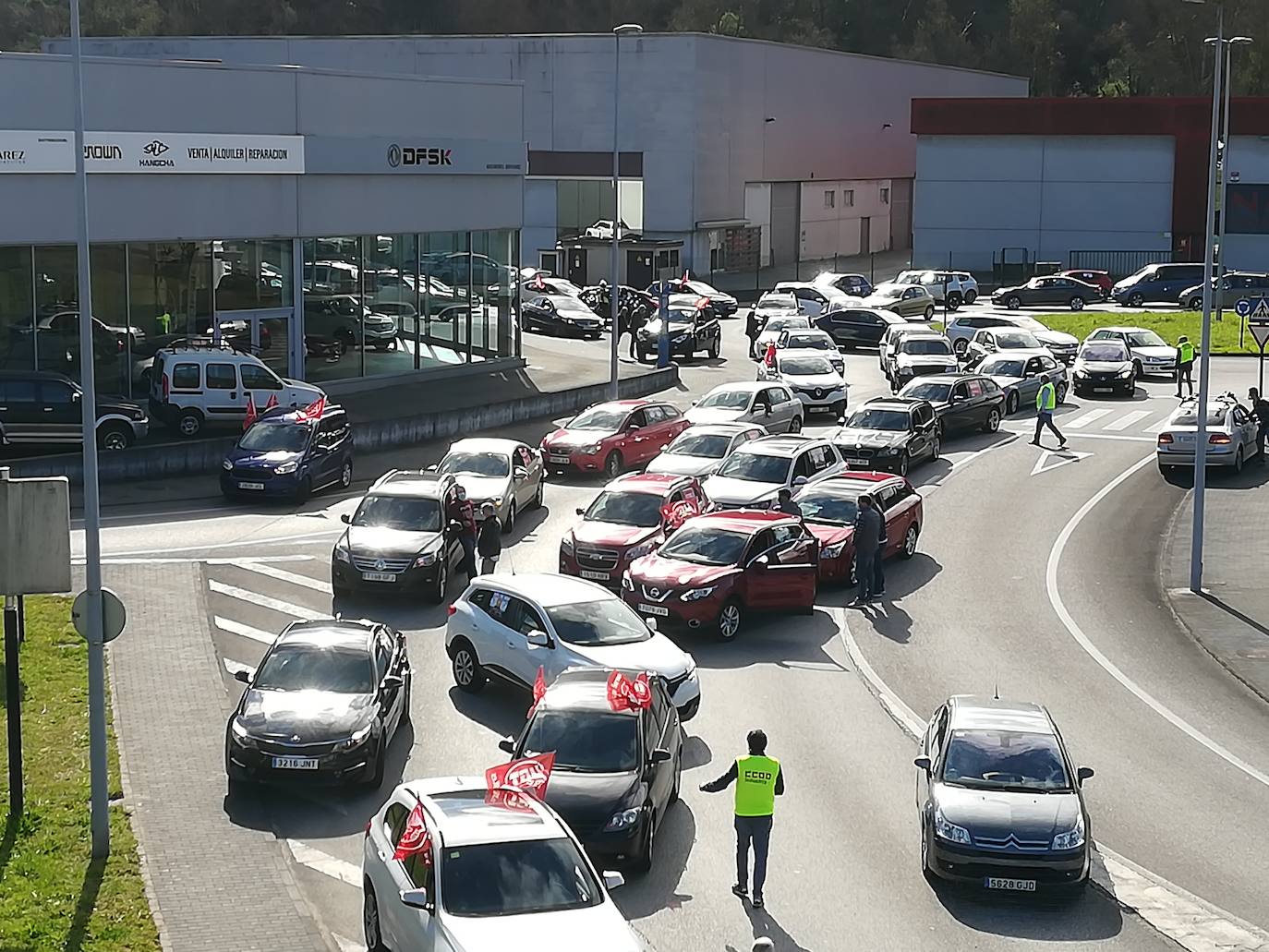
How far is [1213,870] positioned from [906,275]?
55.3 m

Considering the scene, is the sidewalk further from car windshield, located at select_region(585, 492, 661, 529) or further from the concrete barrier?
the concrete barrier

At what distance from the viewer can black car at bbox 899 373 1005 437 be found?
40781mm

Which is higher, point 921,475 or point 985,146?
point 985,146

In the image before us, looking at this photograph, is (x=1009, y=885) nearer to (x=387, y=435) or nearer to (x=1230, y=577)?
(x=1230, y=577)

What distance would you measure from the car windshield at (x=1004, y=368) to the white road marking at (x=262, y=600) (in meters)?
26.0

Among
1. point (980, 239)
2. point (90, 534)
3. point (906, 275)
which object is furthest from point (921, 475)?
point (980, 239)

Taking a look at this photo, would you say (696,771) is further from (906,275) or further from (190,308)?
(906,275)

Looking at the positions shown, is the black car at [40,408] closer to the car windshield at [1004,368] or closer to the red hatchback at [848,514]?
the red hatchback at [848,514]

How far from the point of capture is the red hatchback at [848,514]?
27.5 m

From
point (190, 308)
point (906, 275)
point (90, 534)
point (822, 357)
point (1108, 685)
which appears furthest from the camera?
point (906, 275)

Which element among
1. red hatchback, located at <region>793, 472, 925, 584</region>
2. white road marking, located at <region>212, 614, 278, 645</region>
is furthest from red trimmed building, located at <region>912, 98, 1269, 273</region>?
white road marking, located at <region>212, 614, 278, 645</region>

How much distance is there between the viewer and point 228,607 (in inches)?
989

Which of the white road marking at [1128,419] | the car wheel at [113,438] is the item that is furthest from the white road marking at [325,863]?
the white road marking at [1128,419]

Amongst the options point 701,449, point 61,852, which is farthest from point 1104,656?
point 61,852
